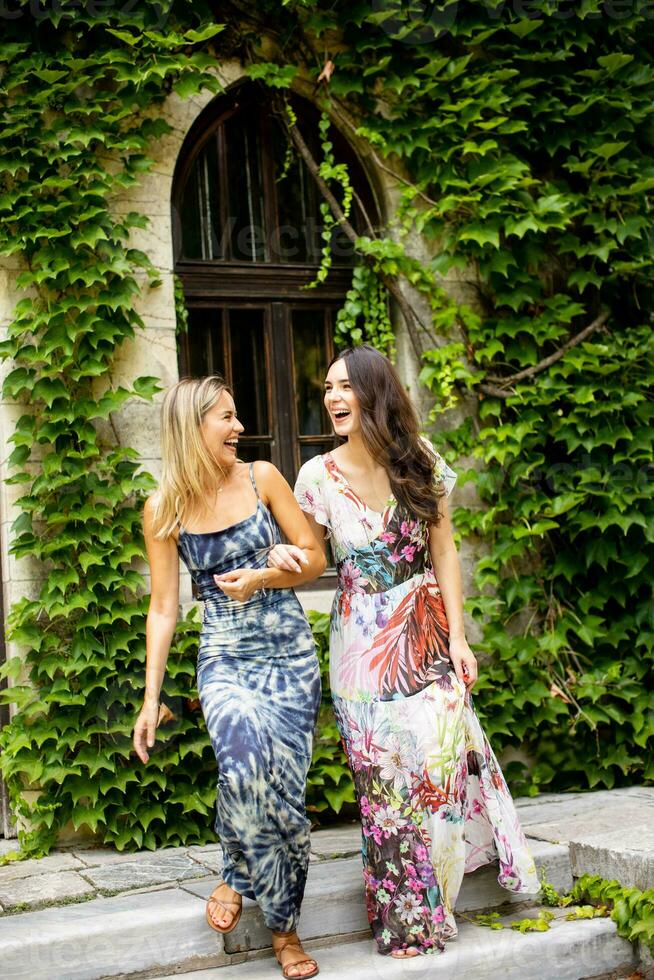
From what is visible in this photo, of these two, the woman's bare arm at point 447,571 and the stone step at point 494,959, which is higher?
the woman's bare arm at point 447,571

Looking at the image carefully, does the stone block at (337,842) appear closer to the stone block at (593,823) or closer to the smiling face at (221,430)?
the stone block at (593,823)

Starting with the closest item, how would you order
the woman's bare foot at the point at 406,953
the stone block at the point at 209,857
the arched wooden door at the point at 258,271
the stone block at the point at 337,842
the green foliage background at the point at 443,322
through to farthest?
the woman's bare foot at the point at 406,953 → the stone block at the point at 209,857 → the stone block at the point at 337,842 → the green foliage background at the point at 443,322 → the arched wooden door at the point at 258,271

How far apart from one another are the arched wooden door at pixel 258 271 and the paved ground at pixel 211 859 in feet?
6.50

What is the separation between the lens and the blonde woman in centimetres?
323

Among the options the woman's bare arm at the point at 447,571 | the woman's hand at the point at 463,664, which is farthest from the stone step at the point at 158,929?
the woman's bare arm at the point at 447,571

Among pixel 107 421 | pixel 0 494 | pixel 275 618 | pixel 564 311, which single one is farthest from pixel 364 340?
pixel 275 618

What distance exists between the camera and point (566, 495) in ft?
17.8

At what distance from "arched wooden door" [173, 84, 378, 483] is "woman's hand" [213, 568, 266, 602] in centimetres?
219

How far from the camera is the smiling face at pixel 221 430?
351 cm

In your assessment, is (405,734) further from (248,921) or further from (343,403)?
(343,403)

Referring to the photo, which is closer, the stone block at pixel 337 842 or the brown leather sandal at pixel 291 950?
the brown leather sandal at pixel 291 950

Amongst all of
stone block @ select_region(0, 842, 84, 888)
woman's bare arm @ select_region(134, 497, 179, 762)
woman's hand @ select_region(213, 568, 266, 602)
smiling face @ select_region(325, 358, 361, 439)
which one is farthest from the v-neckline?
stone block @ select_region(0, 842, 84, 888)

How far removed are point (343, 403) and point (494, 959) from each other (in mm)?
1934

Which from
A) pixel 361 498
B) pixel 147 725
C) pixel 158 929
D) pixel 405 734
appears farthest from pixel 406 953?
pixel 361 498
